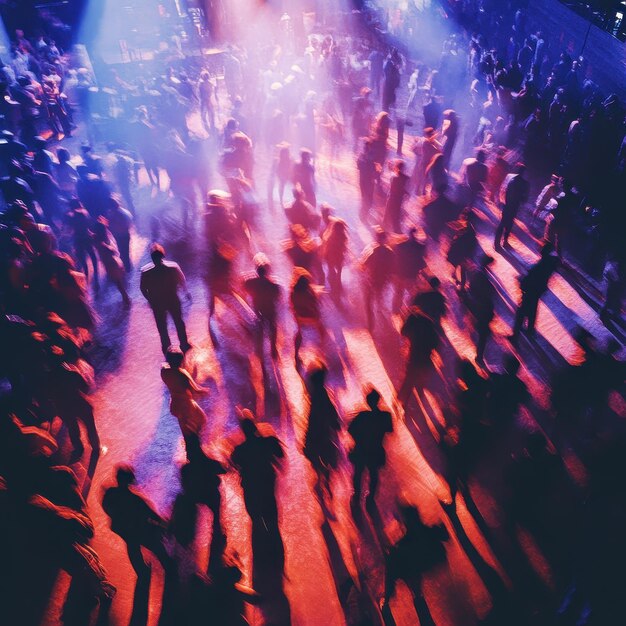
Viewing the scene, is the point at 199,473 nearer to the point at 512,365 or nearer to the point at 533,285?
the point at 512,365

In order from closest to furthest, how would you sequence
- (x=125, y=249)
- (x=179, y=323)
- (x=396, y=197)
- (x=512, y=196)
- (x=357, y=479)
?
(x=357, y=479), (x=179, y=323), (x=512, y=196), (x=125, y=249), (x=396, y=197)

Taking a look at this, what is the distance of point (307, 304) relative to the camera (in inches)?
217

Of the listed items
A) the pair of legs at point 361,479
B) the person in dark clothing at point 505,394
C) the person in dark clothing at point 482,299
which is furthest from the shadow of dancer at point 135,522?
the person in dark clothing at point 482,299

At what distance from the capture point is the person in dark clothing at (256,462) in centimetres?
382

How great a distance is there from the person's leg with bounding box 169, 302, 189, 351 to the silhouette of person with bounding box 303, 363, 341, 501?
244 cm

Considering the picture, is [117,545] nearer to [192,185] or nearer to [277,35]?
[192,185]

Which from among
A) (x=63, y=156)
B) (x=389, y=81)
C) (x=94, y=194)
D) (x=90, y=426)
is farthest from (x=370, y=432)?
(x=389, y=81)

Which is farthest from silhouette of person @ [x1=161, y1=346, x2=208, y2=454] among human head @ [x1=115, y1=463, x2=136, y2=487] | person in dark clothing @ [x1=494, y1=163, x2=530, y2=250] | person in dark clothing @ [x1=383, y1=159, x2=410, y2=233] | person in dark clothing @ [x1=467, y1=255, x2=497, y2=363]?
person in dark clothing @ [x1=494, y1=163, x2=530, y2=250]

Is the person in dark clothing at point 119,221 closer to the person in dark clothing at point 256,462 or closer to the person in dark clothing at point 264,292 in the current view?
the person in dark clothing at point 264,292

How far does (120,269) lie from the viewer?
22.9ft

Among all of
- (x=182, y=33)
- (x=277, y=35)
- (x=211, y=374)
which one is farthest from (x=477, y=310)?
(x=182, y=33)

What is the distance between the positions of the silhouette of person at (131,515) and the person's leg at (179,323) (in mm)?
2580

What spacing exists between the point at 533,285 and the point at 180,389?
15.1 feet

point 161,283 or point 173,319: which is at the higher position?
point 161,283
